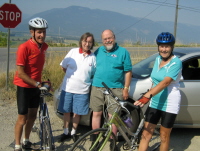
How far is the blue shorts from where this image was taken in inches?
149

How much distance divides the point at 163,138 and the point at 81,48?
1.72 metres

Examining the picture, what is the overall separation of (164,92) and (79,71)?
4.21 feet

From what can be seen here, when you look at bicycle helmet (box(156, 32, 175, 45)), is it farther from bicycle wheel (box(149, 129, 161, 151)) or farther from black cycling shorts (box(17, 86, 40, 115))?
black cycling shorts (box(17, 86, 40, 115))

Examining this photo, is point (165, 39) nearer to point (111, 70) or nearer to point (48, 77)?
point (111, 70)

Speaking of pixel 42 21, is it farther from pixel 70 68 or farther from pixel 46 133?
pixel 46 133

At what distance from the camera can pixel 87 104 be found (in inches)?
152

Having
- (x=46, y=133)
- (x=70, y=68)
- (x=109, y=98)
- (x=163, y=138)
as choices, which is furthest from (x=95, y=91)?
(x=163, y=138)

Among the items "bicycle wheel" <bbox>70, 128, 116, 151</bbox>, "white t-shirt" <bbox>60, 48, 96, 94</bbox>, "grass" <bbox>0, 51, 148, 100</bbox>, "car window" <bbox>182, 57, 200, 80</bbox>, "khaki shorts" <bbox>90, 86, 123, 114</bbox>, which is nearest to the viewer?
"bicycle wheel" <bbox>70, 128, 116, 151</bbox>

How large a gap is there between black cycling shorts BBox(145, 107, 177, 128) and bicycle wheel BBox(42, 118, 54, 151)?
1286 mm

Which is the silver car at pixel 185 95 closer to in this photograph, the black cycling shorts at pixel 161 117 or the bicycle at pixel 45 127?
the black cycling shorts at pixel 161 117

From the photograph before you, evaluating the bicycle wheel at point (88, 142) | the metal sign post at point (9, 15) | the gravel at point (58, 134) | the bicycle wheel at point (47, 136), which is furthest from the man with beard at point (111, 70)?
the metal sign post at point (9, 15)

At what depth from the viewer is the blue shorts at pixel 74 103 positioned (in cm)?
379

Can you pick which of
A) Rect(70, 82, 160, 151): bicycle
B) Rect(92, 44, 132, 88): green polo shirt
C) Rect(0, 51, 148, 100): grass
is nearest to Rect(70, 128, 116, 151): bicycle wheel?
Rect(70, 82, 160, 151): bicycle

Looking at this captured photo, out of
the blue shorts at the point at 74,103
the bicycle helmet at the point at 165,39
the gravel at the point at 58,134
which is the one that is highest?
the bicycle helmet at the point at 165,39
